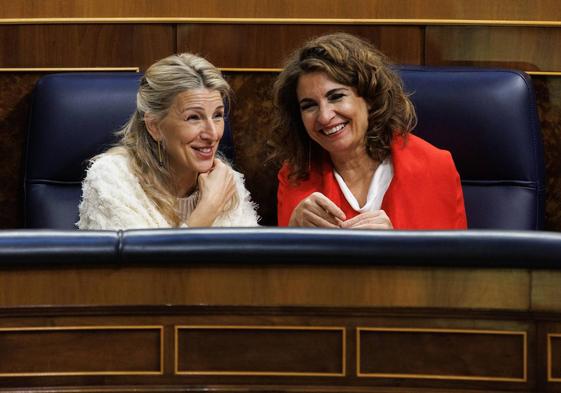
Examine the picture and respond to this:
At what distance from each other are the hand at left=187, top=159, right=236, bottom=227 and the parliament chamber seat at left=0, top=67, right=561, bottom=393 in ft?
1.80

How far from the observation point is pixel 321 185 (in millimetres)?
1555

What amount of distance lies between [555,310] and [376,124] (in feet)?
2.20

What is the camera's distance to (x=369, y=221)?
141 cm

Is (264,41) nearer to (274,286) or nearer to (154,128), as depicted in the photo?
(154,128)

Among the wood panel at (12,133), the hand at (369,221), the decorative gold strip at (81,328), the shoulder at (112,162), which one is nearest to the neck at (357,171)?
the hand at (369,221)

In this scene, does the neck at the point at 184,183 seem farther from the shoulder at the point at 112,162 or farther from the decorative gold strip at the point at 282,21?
the decorative gold strip at the point at 282,21

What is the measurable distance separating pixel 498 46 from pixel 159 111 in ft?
1.94

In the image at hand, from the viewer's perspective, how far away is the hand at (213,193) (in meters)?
1.49

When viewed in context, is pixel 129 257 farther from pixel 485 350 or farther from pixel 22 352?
pixel 485 350

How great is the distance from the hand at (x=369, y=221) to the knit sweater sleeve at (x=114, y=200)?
11.1 inches

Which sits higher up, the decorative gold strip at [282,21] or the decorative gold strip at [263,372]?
the decorative gold strip at [282,21]

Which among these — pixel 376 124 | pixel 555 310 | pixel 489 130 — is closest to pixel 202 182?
pixel 376 124

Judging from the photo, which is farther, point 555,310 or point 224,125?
point 224,125

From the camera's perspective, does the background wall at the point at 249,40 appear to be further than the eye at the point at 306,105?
Yes
